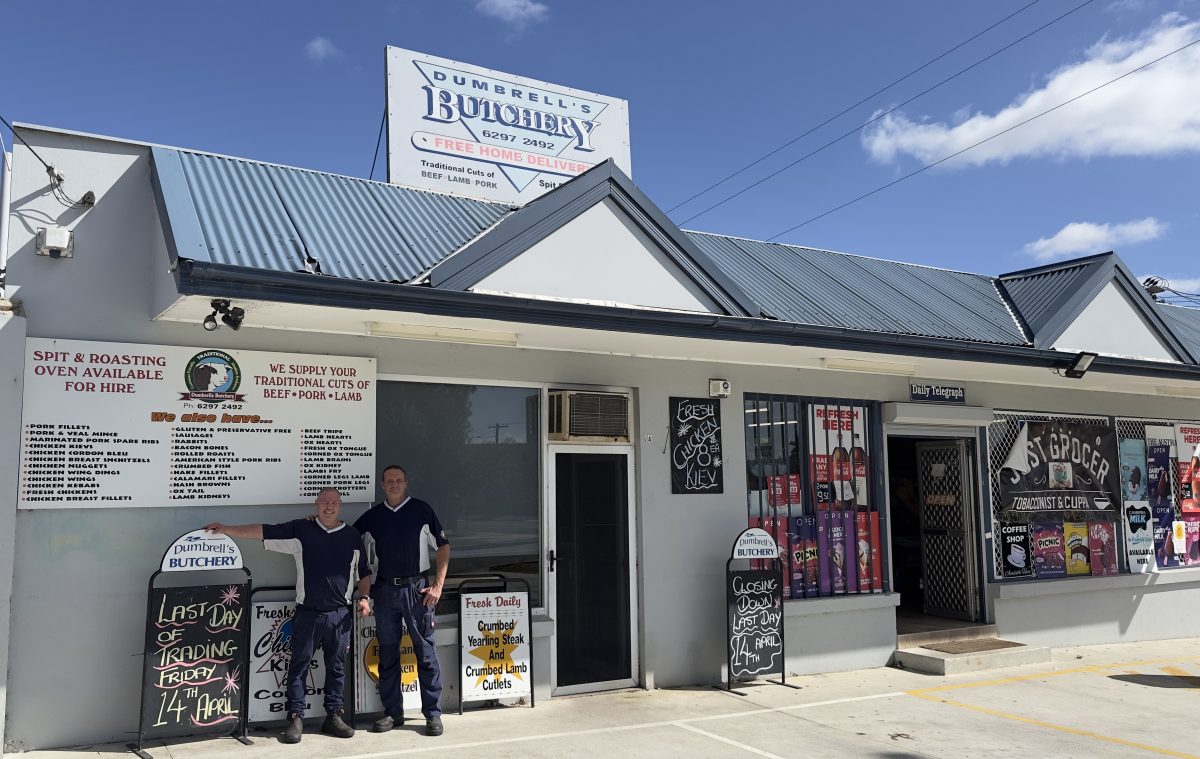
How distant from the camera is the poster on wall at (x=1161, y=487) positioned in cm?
1262

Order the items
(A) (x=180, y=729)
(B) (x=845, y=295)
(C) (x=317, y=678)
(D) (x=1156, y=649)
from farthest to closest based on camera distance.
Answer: (D) (x=1156, y=649) → (B) (x=845, y=295) → (C) (x=317, y=678) → (A) (x=180, y=729)

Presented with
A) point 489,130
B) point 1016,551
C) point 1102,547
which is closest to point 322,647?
point 489,130

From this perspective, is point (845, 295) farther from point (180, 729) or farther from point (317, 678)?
point (180, 729)

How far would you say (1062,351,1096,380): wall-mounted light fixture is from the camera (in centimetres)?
1026

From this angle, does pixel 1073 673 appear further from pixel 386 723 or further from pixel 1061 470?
pixel 386 723

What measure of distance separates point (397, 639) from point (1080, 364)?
310 inches

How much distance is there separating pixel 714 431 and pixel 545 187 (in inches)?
132

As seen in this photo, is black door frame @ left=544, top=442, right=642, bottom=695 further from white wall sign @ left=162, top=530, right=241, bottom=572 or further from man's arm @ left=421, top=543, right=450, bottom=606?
white wall sign @ left=162, top=530, right=241, bottom=572

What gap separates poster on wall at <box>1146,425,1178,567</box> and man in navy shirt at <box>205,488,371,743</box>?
1089 cm

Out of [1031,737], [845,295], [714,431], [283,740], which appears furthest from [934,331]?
[283,740]

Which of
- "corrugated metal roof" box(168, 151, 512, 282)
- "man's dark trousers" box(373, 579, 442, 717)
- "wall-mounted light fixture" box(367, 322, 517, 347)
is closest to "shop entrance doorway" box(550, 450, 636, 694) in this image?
"wall-mounted light fixture" box(367, 322, 517, 347)

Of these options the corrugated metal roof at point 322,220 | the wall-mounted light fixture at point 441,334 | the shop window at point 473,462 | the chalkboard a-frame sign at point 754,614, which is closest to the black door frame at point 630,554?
the shop window at point 473,462

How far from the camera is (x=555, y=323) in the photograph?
7254 mm

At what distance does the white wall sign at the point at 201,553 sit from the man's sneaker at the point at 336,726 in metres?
1.28
